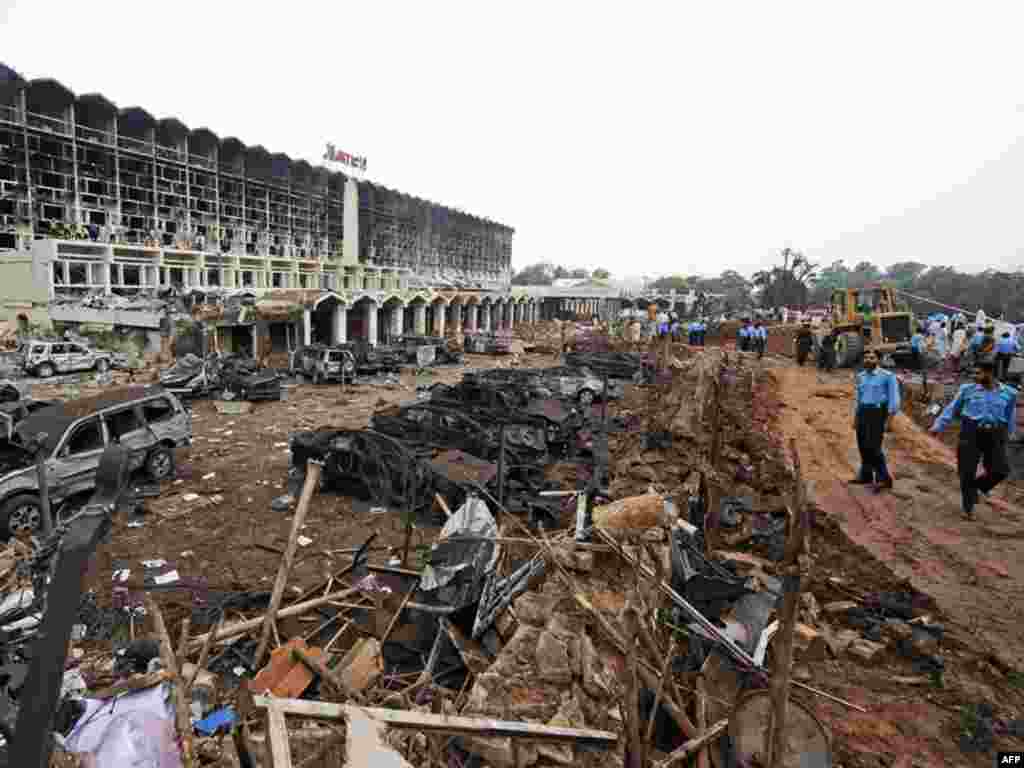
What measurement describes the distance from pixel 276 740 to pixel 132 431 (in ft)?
30.8

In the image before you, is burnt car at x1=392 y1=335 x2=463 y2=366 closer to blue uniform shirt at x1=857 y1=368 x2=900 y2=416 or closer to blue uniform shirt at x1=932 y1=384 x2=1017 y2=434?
blue uniform shirt at x1=857 y1=368 x2=900 y2=416

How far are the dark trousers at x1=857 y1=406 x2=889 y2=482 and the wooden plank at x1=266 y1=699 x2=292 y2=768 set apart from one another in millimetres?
8579

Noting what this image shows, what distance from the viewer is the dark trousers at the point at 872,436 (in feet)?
26.8

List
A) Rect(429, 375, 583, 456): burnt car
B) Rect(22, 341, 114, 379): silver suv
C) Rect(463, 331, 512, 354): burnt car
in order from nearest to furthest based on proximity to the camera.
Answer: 1. Rect(429, 375, 583, 456): burnt car
2. Rect(22, 341, 114, 379): silver suv
3. Rect(463, 331, 512, 354): burnt car

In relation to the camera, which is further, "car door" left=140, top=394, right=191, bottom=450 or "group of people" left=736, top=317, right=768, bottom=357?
"group of people" left=736, top=317, right=768, bottom=357

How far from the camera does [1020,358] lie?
1689cm

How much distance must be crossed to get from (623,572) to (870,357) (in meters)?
5.74

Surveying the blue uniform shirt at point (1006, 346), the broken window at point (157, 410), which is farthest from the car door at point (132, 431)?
the blue uniform shirt at point (1006, 346)

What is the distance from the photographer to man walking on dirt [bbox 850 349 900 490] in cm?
803

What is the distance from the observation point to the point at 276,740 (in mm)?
Result: 2098

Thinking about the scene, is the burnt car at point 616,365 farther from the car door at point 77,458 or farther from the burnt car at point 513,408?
the car door at point 77,458

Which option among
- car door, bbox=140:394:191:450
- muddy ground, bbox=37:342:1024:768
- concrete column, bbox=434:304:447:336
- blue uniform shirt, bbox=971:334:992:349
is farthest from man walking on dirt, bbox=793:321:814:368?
concrete column, bbox=434:304:447:336

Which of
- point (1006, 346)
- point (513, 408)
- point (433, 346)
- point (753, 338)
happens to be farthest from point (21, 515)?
point (753, 338)

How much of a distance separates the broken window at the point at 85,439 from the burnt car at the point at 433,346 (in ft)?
65.9
